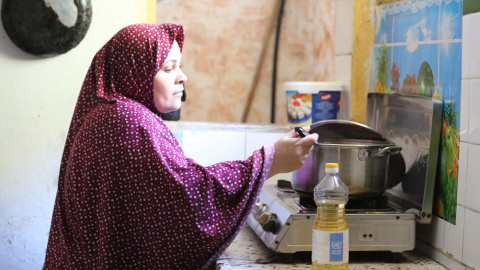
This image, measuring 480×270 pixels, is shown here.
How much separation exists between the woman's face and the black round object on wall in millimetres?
830

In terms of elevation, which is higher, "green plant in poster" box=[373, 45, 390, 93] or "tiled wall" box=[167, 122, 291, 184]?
"green plant in poster" box=[373, 45, 390, 93]

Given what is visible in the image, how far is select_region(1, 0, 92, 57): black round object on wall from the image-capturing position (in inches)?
90.0

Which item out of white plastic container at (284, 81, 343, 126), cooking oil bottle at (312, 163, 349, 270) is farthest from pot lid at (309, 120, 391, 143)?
white plastic container at (284, 81, 343, 126)

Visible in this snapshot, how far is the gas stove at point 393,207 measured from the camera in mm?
1592

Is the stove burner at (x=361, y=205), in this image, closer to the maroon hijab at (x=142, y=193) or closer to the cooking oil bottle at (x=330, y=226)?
the cooking oil bottle at (x=330, y=226)

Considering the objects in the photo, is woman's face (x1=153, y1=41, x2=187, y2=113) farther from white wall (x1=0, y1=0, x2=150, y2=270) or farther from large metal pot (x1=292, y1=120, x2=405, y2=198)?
white wall (x1=0, y1=0, x2=150, y2=270)

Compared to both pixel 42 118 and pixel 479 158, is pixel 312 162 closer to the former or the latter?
pixel 479 158

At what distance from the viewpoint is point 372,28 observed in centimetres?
214

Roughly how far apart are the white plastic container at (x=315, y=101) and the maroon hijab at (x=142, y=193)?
2.95 feet

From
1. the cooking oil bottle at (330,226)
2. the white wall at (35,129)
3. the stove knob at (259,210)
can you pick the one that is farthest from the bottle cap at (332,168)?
the white wall at (35,129)

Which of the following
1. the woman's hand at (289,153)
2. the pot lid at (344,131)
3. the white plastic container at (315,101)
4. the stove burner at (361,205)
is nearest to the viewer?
the woman's hand at (289,153)

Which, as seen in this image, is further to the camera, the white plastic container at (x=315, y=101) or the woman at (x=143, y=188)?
the white plastic container at (x=315, y=101)

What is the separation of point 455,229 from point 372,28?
0.82 m

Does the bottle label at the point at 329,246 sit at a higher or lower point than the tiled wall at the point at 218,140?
lower
